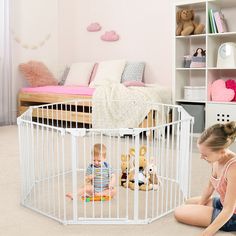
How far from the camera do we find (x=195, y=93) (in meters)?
3.86

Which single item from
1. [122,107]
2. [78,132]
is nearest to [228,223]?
[78,132]

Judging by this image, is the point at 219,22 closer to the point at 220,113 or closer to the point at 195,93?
the point at 195,93

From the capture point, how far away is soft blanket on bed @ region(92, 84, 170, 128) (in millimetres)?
3670

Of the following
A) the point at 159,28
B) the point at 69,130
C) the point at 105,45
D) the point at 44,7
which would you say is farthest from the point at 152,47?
the point at 69,130

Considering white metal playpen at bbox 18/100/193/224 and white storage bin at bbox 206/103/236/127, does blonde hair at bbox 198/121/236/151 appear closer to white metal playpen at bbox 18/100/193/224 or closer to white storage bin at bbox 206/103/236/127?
white metal playpen at bbox 18/100/193/224

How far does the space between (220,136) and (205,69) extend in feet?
7.37

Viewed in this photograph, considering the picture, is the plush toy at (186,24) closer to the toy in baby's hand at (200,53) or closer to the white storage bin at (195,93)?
the toy in baby's hand at (200,53)

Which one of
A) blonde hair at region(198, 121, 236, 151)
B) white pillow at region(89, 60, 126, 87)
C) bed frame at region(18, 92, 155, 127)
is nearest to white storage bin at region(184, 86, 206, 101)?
bed frame at region(18, 92, 155, 127)

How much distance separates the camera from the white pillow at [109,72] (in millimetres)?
4512

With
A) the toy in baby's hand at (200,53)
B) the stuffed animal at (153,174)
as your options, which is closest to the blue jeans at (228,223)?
the stuffed animal at (153,174)

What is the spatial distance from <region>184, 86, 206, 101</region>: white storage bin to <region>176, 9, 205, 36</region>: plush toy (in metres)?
0.50

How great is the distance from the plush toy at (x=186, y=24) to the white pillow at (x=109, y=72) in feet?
3.10

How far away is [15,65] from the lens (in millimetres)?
4906

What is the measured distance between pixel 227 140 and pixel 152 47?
3.09 meters
